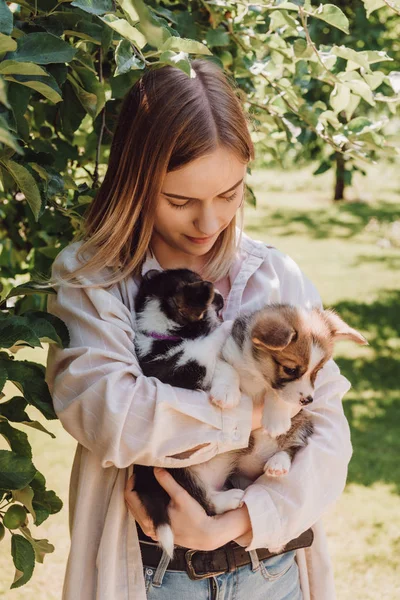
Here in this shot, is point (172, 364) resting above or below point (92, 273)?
below

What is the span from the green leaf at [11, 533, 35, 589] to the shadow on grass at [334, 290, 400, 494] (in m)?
4.45

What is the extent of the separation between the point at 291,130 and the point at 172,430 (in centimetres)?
169

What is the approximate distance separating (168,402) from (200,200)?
0.68 m

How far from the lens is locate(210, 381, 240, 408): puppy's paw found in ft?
7.13

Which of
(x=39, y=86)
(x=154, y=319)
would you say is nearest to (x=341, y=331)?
(x=154, y=319)

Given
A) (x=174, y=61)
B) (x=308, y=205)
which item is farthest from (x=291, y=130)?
(x=308, y=205)

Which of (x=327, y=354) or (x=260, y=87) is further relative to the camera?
(x=260, y=87)

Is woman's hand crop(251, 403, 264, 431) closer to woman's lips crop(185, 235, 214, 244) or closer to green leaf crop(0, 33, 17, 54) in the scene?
woman's lips crop(185, 235, 214, 244)

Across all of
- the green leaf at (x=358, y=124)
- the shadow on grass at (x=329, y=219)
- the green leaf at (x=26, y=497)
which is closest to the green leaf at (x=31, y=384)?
the green leaf at (x=26, y=497)

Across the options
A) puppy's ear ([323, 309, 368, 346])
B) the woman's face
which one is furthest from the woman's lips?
puppy's ear ([323, 309, 368, 346])

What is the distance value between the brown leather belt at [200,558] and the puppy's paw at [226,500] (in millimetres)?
103

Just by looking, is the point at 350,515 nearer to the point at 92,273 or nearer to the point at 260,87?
the point at 260,87

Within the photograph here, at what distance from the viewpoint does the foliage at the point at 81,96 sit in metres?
1.80

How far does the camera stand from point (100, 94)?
2.40 meters
